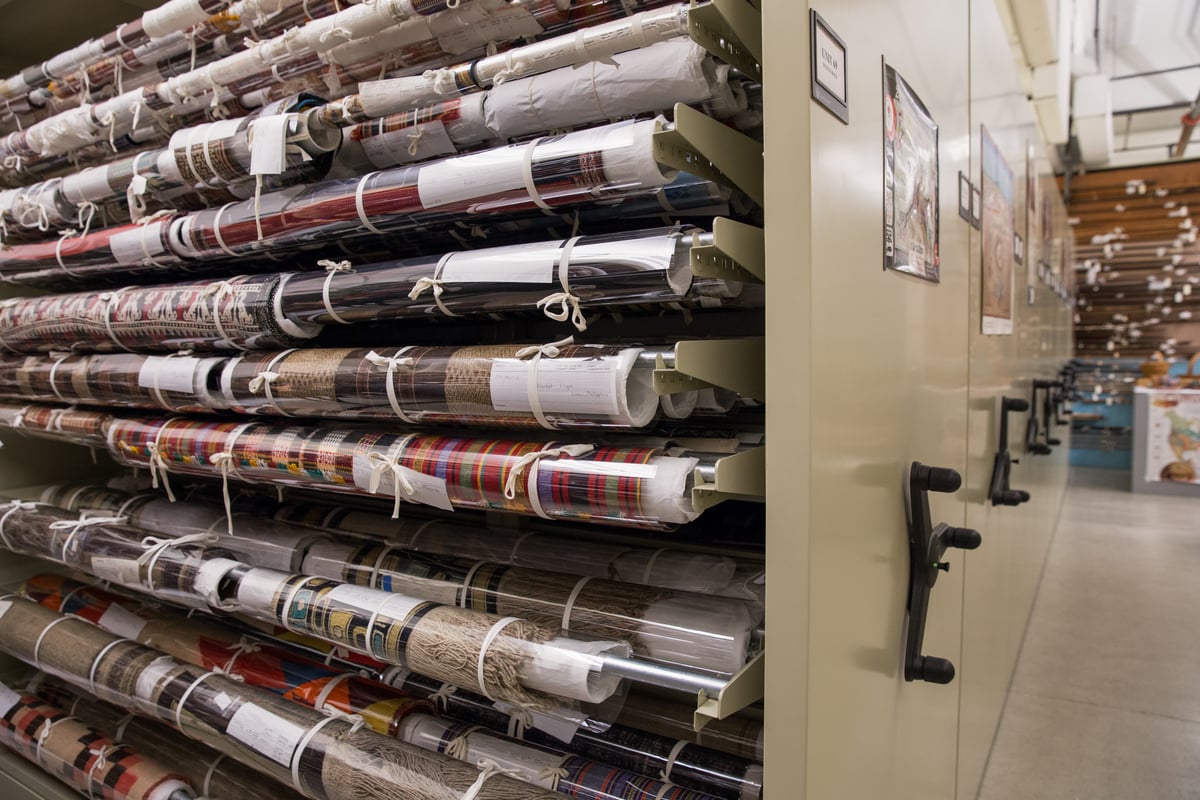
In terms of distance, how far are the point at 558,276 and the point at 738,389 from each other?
0.95ft

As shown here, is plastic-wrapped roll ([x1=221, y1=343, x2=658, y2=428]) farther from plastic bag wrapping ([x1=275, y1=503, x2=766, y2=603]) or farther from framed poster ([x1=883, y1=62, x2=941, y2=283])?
framed poster ([x1=883, y1=62, x2=941, y2=283])

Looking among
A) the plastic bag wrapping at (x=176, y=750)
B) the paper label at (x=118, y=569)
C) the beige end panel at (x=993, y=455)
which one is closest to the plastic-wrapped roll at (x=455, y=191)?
the paper label at (x=118, y=569)

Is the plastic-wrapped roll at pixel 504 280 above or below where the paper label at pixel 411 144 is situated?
below

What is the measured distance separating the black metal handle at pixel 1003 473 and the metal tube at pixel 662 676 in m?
1.46

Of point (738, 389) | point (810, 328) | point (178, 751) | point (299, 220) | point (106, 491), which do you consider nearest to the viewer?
point (810, 328)

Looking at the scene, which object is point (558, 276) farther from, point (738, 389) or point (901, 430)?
point (901, 430)

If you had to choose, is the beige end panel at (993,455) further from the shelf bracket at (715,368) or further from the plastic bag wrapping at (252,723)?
the plastic bag wrapping at (252,723)

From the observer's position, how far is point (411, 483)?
1111mm

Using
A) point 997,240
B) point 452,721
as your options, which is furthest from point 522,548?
point 997,240

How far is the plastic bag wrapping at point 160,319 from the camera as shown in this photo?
1.34m

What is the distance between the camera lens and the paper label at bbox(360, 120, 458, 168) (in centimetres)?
118

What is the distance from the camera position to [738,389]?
974 mm

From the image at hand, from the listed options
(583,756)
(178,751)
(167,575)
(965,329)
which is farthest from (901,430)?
(178,751)

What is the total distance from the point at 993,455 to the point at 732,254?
5.68ft
